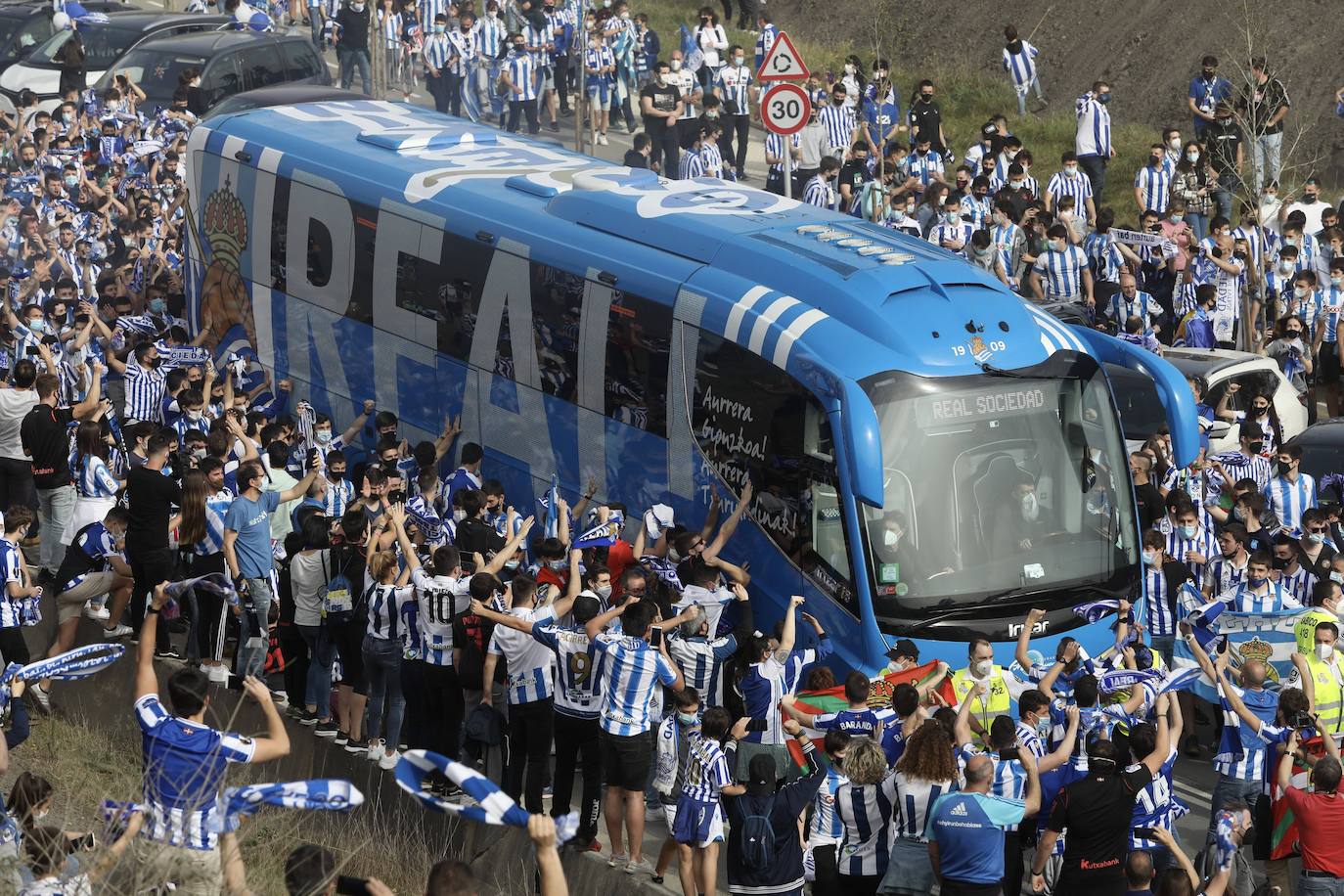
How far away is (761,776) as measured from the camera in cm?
958

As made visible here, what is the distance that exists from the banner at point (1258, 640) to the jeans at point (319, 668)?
535cm

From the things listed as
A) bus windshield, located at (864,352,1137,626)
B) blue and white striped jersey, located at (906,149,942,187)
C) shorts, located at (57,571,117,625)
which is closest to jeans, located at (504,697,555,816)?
bus windshield, located at (864,352,1137,626)

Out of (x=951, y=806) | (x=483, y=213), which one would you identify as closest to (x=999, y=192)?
(x=483, y=213)

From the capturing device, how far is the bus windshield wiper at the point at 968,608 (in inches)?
461

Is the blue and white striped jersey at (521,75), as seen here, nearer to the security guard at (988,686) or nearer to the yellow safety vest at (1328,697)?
the security guard at (988,686)

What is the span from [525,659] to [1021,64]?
20.7 metres

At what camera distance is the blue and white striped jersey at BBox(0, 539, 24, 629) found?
12.5 m

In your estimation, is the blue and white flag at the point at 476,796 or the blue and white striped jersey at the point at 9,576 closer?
the blue and white flag at the point at 476,796

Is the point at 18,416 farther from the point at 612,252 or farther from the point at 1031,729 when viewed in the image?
the point at 1031,729

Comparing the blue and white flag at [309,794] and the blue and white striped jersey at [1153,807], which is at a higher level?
the blue and white flag at [309,794]

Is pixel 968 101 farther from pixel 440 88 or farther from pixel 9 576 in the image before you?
pixel 9 576

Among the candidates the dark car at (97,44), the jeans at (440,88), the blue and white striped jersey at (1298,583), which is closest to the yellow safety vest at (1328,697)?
the blue and white striped jersey at (1298,583)

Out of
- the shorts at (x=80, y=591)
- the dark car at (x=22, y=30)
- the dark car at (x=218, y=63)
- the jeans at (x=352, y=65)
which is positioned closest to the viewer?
the shorts at (x=80, y=591)

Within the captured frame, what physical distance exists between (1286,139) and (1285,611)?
18.3 m
